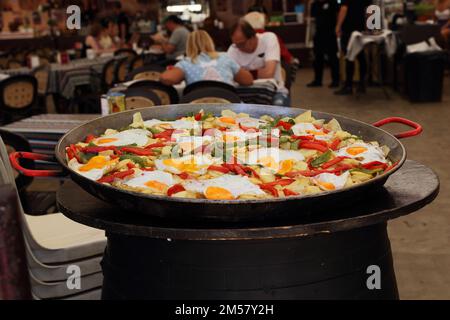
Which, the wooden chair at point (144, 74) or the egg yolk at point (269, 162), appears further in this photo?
the wooden chair at point (144, 74)

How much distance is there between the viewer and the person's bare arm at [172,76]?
484 centimetres

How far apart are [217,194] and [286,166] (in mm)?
310

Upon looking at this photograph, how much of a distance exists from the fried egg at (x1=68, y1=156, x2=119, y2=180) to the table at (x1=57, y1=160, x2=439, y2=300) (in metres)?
0.09

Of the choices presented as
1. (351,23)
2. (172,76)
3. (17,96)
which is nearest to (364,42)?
(351,23)

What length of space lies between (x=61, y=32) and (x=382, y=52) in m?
7.45

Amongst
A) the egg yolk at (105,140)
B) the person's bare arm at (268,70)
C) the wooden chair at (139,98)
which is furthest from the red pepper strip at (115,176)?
the person's bare arm at (268,70)

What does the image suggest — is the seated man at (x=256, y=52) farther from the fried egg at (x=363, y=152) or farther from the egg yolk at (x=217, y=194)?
the egg yolk at (x=217, y=194)

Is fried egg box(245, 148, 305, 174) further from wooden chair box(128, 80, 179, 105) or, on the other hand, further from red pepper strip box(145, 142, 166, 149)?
wooden chair box(128, 80, 179, 105)

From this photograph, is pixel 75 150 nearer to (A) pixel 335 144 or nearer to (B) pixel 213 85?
(A) pixel 335 144

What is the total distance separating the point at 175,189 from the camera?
151cm

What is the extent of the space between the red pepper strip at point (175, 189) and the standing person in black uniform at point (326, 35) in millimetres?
9096
